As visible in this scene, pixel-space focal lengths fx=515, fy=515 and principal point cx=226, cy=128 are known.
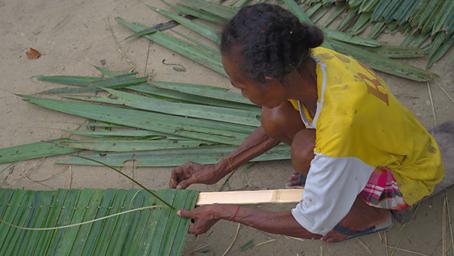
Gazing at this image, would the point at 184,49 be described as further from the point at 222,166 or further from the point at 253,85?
the point at 253,85

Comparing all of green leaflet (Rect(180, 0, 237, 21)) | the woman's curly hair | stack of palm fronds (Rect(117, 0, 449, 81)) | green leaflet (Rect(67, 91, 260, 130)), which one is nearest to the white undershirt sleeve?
the woman's curly hair

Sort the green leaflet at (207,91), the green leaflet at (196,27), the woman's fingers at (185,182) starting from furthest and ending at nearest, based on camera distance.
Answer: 1. the green leaflet at (196,27)
2. the green leaflet at (207,91)
3. the woman's fingers at (185,182)

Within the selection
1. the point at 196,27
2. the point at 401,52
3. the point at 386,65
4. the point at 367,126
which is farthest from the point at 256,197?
the point at 196,27

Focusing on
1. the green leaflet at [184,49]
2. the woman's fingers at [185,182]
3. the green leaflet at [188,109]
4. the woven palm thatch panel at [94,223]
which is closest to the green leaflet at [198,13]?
the green leaflet at [184,49]

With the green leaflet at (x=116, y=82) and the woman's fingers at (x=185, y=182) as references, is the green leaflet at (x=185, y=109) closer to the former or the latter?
the green leaflet at (x=116, y=82)

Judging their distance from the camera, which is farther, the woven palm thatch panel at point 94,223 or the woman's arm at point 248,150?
the woman's arm at point 248,150

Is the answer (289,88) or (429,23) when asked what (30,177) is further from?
(429,23)

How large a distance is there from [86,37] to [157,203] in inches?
55.4

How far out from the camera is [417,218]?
6.15 feet

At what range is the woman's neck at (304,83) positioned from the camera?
1282 millimetres

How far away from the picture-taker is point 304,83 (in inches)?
51.3

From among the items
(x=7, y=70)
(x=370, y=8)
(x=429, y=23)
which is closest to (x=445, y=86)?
(x=429, y=23)

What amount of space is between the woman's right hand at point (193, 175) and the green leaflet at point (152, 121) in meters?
0.27

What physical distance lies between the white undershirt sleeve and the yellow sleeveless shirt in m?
0.02
